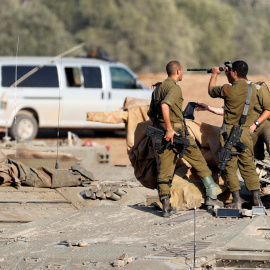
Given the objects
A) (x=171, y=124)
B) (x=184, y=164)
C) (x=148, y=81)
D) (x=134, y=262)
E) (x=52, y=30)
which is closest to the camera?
(x=134, y=262)

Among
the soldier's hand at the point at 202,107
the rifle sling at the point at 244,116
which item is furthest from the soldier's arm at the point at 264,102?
the soldier's hand at the point at 202,107

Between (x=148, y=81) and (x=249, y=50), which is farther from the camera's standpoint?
(x=249, y=50)

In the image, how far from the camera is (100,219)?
8719mm

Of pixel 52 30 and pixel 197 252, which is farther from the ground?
pixel 52 30

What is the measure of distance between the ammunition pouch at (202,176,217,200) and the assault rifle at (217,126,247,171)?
18 centimetres

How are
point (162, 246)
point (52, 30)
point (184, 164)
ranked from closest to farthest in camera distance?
1. point (162, 246)
2. point (184, 164)
3. point (52, 30)

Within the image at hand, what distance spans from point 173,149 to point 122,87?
41.2 ft

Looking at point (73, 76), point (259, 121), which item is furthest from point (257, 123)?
point (73, 76)

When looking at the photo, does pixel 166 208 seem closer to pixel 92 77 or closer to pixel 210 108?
pixel 210 108

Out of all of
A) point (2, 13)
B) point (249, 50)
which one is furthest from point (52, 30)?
point (249, 50)

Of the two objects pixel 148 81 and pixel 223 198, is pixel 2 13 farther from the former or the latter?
pixel 223 198

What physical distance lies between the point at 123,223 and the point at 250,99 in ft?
6.02

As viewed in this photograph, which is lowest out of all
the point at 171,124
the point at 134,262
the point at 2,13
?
the point at 134,262

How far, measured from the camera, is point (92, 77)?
2150cm
